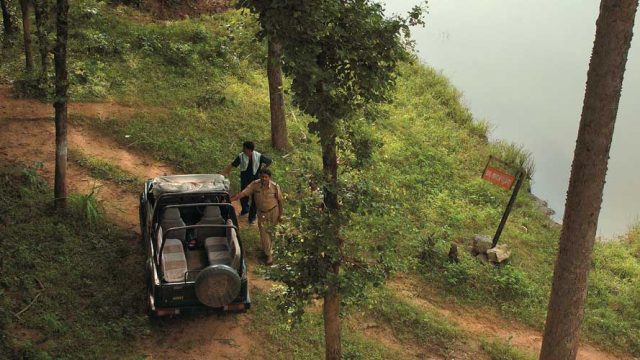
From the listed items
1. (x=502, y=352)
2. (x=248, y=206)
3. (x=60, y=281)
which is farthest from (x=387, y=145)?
(x=60, y=281)

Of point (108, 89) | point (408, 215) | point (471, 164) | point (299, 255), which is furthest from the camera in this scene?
point (471, 164)

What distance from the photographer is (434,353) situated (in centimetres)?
868

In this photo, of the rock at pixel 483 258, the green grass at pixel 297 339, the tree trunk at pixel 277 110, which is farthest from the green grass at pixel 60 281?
the rock at pixel 483 258

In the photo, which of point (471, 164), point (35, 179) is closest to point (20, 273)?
point (35, 179)

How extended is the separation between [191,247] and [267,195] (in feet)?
4.45

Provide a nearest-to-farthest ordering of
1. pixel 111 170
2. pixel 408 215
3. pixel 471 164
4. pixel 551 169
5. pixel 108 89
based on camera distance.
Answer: pixel 111 170, pixel 408 215, pixel 108 89, pixel 471 164, pixel 551 169

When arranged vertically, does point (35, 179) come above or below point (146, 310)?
above

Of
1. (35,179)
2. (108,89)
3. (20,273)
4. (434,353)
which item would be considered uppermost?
(108,89)

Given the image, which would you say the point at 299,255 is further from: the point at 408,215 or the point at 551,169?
the point at 551,169

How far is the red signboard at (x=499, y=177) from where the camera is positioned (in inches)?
433

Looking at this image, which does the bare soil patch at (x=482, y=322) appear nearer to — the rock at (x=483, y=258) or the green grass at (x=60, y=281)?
the rock at (x=483, y=258)

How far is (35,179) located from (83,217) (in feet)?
4.22

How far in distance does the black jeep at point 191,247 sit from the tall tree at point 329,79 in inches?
60.3

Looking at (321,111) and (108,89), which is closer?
(321,111)
